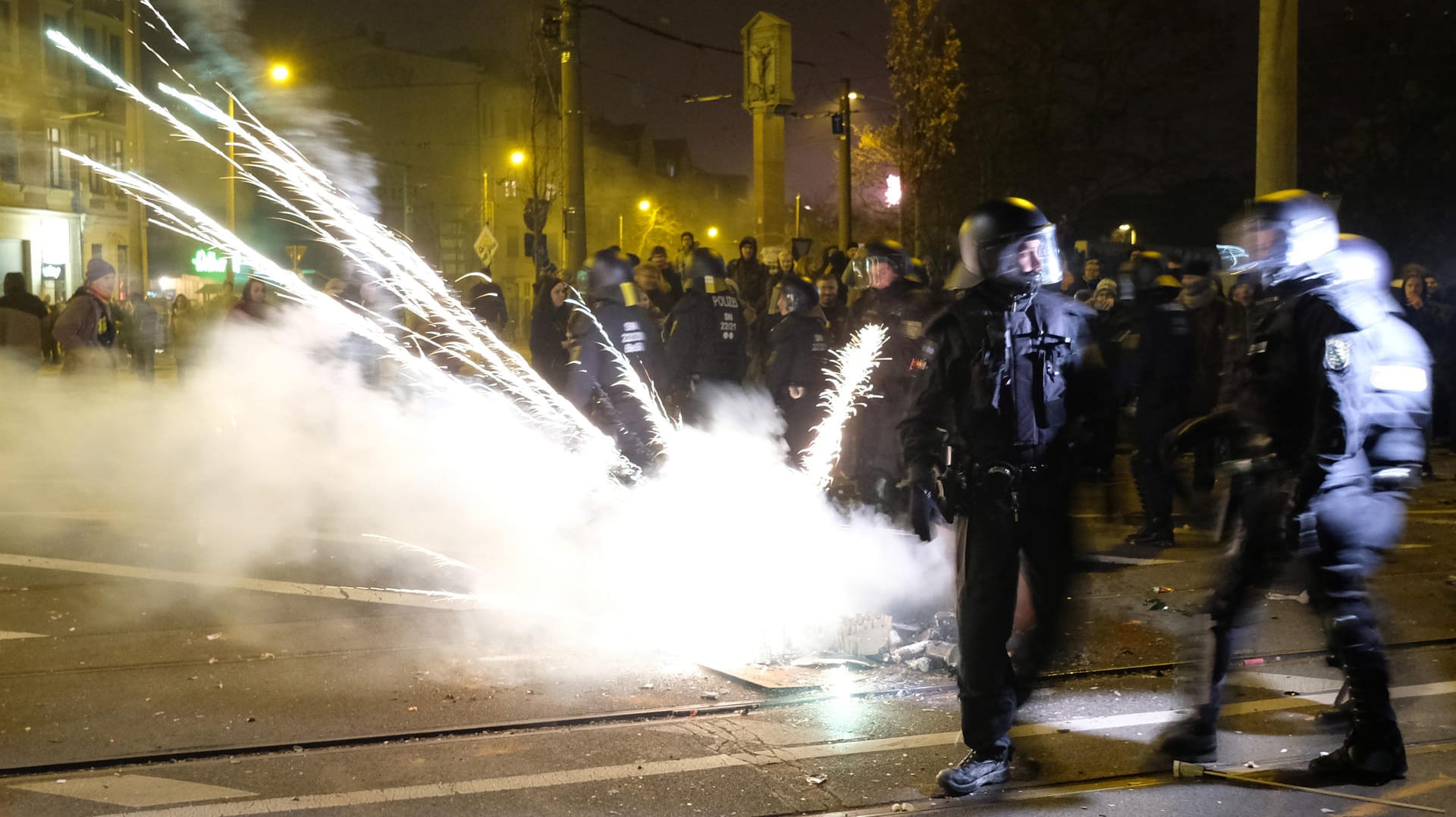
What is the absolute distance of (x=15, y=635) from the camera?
251 inches

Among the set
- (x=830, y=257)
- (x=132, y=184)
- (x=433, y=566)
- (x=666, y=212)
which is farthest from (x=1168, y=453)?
(x=666, y=212)

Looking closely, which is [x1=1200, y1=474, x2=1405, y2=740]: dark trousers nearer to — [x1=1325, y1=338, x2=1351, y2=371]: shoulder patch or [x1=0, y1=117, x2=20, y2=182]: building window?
[x1=1325, y1=338, x2=1351, y2=371]: shoulder patch

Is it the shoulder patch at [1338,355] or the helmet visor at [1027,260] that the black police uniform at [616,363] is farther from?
the shoulder patch at [1338,355]

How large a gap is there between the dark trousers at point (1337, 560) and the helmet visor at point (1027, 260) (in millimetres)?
963

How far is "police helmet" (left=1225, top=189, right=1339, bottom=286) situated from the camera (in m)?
4.14

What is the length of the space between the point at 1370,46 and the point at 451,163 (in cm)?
3830

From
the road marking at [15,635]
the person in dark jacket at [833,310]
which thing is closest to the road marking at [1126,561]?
the person in dark jacket at [833,310]

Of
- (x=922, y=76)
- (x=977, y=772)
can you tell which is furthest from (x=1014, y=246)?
(x=922, y=76)

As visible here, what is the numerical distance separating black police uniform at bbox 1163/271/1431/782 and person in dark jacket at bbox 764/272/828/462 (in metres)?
5.11

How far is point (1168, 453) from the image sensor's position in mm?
4570

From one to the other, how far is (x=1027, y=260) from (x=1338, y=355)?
0.97 metres

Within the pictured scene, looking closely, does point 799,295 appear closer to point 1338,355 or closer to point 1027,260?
point 1027,260

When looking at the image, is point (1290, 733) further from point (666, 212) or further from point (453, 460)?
point (666, 212)

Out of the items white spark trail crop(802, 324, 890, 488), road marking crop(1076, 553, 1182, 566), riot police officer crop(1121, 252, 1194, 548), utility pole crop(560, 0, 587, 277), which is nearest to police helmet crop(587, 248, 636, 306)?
white spark trail crop(802, 324, 890, 488)
